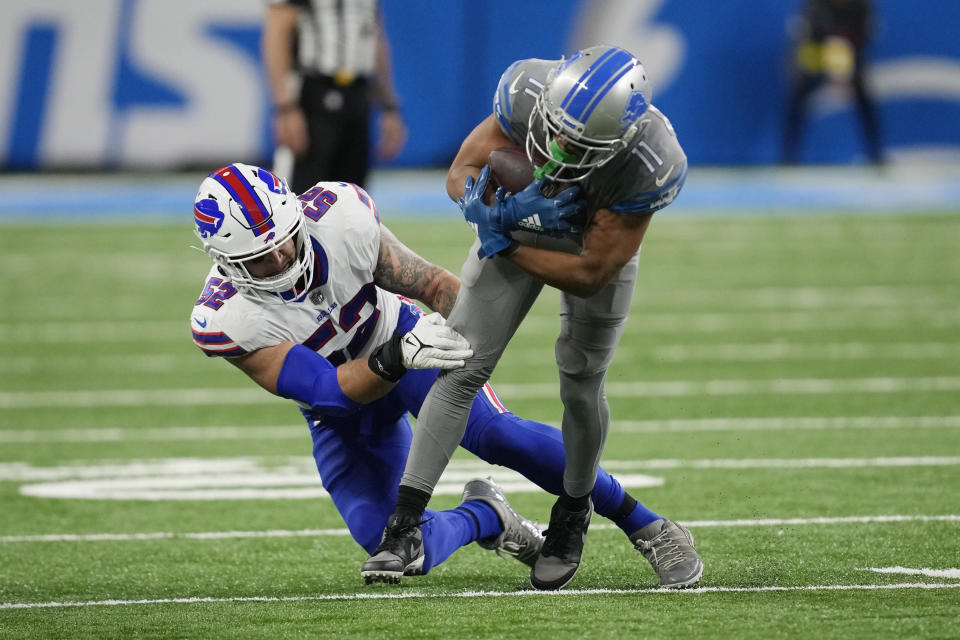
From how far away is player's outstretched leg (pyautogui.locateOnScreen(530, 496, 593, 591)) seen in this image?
3422mm

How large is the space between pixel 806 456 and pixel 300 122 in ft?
10.6

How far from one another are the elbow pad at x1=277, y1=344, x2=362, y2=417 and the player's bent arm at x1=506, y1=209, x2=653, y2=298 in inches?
19.5

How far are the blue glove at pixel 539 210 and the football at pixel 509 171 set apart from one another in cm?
9

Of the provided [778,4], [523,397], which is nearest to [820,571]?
[523,397]

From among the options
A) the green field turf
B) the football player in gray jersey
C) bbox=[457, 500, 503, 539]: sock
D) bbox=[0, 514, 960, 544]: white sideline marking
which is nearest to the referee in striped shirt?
the green field turf

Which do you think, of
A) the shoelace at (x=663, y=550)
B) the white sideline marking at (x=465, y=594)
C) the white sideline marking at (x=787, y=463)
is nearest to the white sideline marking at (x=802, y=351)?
the white sideline marking at (x=787, y=463)

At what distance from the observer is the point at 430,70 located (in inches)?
536

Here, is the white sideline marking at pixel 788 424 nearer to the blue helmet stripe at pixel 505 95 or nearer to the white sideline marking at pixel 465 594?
the white sideline marking at pixel 465 594

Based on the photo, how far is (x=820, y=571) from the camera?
11.4 feet

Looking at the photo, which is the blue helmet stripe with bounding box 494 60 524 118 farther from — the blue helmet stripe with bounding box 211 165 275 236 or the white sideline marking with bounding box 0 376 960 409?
the white sideline marking with bounding box 0 376 960 409

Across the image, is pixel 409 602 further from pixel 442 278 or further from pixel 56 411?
pixel 56 411

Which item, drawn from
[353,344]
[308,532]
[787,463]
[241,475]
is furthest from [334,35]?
[353,344]

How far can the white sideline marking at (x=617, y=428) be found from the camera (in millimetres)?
5550

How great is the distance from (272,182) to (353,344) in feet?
1.44
